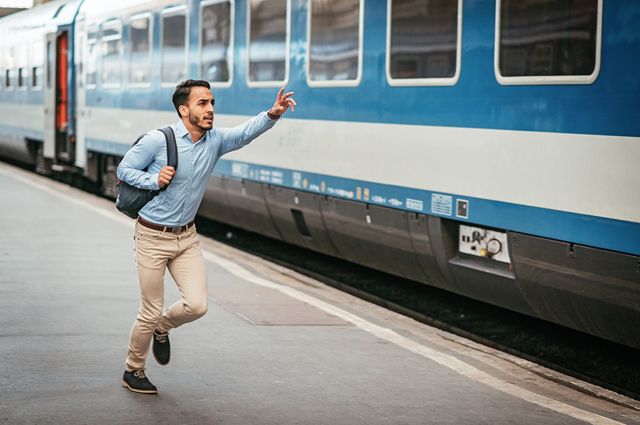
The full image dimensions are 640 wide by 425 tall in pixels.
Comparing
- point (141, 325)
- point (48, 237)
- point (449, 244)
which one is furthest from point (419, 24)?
point (48, 237)

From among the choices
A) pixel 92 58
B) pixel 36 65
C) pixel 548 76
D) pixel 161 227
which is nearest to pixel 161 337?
pixel 161 227

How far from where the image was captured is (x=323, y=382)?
703 centimetres

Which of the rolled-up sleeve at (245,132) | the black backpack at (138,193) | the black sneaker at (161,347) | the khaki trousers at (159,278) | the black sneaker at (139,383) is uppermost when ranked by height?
the rolled-up sleeve at (245,132)

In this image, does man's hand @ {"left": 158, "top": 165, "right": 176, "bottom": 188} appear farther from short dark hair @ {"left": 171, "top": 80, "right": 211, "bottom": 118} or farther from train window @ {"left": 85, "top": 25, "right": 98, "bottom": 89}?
train window @ {"left": 85, "top": 25, "right": 98, "bottom": 89}

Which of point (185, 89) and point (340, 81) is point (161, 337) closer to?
point (185, 89)

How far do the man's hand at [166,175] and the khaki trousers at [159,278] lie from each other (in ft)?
1.19

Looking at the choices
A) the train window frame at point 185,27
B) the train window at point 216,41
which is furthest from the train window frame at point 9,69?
the train window at point 216,41

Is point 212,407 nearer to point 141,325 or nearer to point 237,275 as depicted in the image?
point 141,325

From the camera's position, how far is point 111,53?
19453 mm

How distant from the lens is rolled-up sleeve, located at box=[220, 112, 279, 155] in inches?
264

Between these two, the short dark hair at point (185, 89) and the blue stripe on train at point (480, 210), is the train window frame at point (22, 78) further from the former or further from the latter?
the short dark hair at point (185, 89)

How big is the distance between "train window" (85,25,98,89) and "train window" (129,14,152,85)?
99.9 inches

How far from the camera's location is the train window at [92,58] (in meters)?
20.7

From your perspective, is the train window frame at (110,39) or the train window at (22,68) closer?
the train window frame at (110,39)
